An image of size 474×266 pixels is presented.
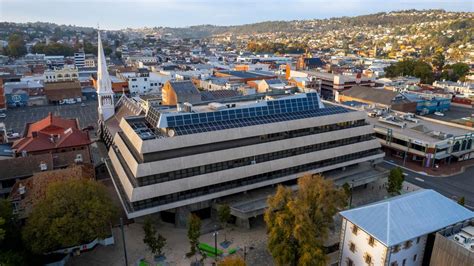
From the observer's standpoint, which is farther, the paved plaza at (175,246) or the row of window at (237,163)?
the row of window at (237,163)

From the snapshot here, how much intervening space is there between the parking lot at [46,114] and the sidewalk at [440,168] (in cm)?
7762

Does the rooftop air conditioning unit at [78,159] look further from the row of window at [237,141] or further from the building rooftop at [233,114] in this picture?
the building rooftop at [233,114]

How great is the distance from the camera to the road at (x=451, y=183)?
5583 cm

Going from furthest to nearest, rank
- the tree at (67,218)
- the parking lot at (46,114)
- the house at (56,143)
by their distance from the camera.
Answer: the parking lot at (46,114) → the house at (56,143) → the tree at (67,218)

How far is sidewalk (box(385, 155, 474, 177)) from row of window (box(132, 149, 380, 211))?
15511mm

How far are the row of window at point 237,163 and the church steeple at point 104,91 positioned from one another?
4028 cm

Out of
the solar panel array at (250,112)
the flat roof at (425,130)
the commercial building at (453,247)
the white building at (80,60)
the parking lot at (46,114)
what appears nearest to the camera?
the commercial building at (453,247)

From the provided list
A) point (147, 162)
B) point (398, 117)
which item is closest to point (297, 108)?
point (147, 162)

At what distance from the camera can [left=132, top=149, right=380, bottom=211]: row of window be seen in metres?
41.1

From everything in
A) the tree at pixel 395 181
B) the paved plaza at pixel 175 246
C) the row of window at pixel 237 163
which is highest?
the row of window at pixel 237 163

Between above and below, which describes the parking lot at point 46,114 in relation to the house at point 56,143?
below

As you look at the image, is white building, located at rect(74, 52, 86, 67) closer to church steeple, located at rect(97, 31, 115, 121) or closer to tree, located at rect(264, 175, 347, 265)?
church steeple, located at rect(97, 31, 115, 121)

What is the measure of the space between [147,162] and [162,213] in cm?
957

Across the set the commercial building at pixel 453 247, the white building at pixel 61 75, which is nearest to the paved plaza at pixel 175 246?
the commercial building at pixel 453 247
